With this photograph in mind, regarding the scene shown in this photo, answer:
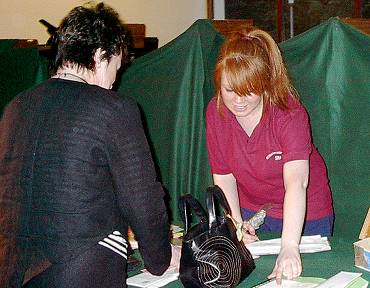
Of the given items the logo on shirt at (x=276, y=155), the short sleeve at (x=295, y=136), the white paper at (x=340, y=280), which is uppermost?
the short sleeve at (x=295, y=136)

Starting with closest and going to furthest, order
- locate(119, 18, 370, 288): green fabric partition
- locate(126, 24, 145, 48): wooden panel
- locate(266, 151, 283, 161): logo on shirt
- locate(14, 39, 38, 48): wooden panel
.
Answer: locate(266, 151, 283, 161): logo on shirt < locate(119, 18, 370, 288): green fabric partition < locate(14, 39, 38, 48): wooden panel < locate(126, 24, 145, 48): wooden panel

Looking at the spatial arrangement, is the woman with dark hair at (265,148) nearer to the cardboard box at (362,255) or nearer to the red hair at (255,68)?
the red hair at (255,68)

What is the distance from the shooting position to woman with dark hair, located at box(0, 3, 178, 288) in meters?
1.38

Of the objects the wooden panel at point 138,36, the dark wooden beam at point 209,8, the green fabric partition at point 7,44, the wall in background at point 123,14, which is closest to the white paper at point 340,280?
the green fabric partition at point 7,44

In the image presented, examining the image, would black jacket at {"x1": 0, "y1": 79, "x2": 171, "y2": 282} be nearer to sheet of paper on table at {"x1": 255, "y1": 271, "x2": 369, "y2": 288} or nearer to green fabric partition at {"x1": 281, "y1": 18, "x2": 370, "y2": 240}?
sheet of paper on table at {"x1": 255, "y1": 271, "x2": 369, "y2": 288}

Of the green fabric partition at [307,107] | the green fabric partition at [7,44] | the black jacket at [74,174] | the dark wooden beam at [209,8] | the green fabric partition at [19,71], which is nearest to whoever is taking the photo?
the black jacket at [74,174]

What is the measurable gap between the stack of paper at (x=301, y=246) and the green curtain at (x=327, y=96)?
622 mm

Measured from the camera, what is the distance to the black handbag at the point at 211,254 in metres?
1.60

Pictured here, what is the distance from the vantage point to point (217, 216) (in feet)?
5.42

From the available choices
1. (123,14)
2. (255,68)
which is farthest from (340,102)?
(123,14)

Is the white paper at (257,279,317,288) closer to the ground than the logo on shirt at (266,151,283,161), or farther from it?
closer to the ground

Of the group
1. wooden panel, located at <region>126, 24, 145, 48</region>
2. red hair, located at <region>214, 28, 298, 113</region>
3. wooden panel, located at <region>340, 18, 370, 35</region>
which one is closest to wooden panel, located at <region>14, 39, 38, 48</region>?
wooden panel, located at <region>126, 24, 145, 48</region>

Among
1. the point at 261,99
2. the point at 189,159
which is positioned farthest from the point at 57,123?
the point at 189,159

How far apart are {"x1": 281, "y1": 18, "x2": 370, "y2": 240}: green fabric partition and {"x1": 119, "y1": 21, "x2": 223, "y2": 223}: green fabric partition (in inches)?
19.3
